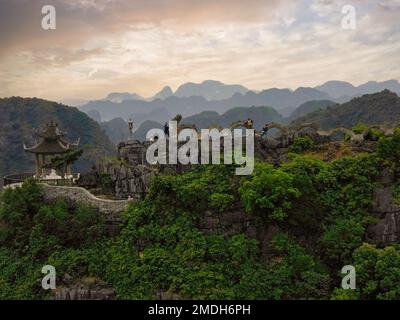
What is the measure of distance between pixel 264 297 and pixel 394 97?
3141 cm

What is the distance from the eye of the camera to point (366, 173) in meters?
12.9

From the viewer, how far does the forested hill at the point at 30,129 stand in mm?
51812

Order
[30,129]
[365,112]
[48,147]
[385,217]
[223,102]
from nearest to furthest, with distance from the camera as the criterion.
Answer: [385,217] → [48,147] → [365,112] → [30,129] → [223,102]

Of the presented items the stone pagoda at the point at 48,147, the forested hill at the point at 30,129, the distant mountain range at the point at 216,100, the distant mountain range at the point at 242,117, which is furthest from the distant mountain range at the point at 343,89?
the stone pagoda at the point at 48,147

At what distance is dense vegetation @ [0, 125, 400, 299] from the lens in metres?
11.2

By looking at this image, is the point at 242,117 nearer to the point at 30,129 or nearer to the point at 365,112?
the point at 30,129

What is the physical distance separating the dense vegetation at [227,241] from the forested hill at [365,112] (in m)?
24.5

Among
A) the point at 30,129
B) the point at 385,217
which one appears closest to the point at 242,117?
the point at 30,129

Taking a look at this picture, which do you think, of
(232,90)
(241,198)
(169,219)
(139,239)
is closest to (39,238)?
(139,239)

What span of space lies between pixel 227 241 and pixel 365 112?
2960cm

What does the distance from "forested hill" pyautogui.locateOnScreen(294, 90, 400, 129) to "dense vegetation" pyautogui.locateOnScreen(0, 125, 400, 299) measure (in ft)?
80.4

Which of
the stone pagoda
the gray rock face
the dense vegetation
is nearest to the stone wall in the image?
the dense vegetation

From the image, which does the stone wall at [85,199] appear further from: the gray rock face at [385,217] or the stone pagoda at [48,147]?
the gray rock face at [385,217]

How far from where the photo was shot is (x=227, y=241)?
12.4 m
